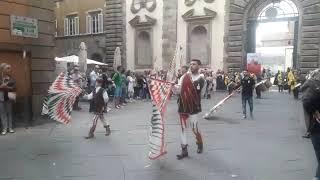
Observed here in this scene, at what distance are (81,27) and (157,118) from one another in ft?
111

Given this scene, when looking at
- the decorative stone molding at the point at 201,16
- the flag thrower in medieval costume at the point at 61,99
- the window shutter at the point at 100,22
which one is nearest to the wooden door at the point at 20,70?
the flag thrower in medieval costume at the point at 61,99

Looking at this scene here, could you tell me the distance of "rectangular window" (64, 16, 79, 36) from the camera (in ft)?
135

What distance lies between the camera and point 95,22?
129ft

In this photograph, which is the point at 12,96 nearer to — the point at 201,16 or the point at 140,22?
the point at 201,16

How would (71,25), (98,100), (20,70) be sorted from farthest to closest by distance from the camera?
(71,25) → (20,70) → (98,100)

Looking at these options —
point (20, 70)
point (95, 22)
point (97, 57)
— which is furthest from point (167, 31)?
point (20, 70)

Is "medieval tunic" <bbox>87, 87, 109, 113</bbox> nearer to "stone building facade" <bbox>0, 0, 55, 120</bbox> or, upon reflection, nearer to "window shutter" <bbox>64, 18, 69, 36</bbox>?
"stone building facade" <bbox>0, 0, 55, 120</bbox>

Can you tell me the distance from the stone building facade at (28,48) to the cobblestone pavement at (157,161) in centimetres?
92

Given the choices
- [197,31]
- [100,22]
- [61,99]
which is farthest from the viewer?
[100,22]

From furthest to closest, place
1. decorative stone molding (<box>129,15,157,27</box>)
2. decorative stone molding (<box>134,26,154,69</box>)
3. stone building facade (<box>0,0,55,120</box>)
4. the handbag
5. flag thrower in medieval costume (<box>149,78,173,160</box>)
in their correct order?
decorative stone molding (<box>134,26,154,69</box>)
decorative stone molding (<box>129,15,157,27</box>)
stone building facade (<box>0,0,55,120</box>)
the handbag
flag thrower in medieval costume (<box>149,78,173,160</box>)

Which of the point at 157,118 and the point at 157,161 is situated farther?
the point at 157,161

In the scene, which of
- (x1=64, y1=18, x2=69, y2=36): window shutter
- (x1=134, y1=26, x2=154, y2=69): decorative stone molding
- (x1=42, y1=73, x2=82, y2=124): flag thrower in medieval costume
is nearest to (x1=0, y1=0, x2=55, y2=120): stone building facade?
(x1=42, y1=73, x2=82, y2=124): flag thrower in medieval costume

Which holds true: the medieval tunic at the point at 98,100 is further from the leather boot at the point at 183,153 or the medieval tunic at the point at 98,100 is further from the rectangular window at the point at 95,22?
the rectangular window at the point at 95,22

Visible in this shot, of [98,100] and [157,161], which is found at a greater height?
[98,100]
